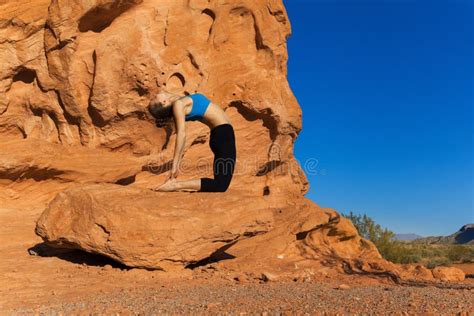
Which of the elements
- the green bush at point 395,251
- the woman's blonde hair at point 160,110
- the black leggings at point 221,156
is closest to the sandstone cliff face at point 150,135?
the black leggings at point 221,156

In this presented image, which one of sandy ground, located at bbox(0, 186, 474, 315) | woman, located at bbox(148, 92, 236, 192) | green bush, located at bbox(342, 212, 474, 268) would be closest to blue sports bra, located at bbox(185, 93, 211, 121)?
woman, located at bbox(148, 92, 236, 192)

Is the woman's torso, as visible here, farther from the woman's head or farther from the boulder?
the boulder

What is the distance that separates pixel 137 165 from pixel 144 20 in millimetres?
3437

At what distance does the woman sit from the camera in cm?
614

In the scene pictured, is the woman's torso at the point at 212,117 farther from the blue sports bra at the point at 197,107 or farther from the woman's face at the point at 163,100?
the woman's face at the point at 163,100

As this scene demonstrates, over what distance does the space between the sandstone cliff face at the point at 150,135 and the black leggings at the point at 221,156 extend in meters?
0.29

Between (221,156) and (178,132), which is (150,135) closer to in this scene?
(221,156)

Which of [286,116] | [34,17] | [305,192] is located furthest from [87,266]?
[305,192]

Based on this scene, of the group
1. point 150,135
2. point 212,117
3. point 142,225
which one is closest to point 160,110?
point 212,117

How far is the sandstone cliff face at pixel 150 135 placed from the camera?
5.75m

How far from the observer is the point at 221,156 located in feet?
21.7

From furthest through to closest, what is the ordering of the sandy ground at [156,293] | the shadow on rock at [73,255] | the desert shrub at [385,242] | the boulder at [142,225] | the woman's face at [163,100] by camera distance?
the desert shrub at [385,242], the woman's face at [163,100], the shadow on rock at [73,255], the boulder at [142,225], the sandy ground at [156,293]

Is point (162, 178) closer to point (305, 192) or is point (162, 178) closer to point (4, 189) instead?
point (4, 189)

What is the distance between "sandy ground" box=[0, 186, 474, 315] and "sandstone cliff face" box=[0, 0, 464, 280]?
0.35 meters
